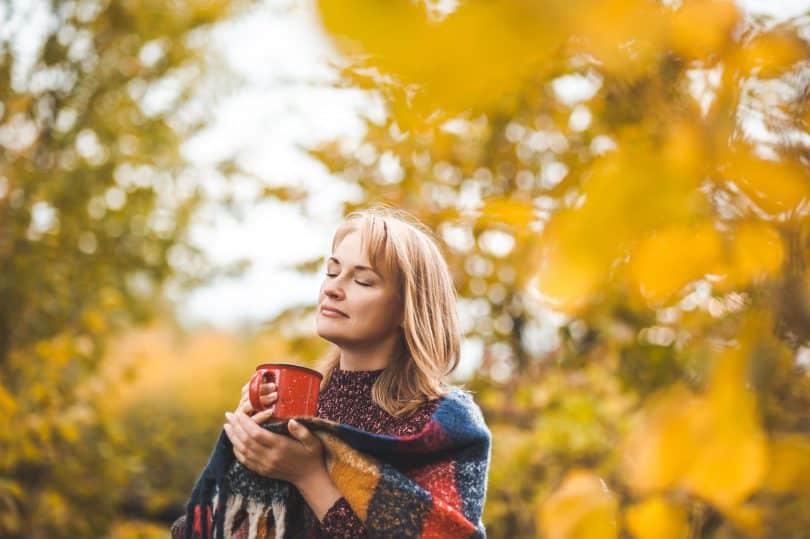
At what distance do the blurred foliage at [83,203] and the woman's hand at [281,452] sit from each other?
2331 mm

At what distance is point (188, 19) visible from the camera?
4.40 metres

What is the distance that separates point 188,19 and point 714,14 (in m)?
4.39

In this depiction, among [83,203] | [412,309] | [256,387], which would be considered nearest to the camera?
[256,387]

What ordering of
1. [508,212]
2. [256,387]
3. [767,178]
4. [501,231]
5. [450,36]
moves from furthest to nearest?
[501,231] < [256,387] < [508,212] < [767,178] < [450,36]

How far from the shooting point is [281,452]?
1.19 metres

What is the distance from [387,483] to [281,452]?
0.58ft

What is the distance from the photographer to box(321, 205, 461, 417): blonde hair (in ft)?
4.47

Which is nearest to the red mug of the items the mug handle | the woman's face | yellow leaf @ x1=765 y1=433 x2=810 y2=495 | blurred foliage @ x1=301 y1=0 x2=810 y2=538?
the mug handle

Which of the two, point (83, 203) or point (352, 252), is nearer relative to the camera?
point (352, 252)

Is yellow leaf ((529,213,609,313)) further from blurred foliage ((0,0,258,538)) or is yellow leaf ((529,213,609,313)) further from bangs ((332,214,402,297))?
blurred foliage ((0,0,258,538))

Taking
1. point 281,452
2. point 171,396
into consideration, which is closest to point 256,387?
point 281,452

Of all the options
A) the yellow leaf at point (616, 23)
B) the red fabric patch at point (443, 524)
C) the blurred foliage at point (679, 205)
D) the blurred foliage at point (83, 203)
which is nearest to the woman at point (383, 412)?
the red fabric patch at point (443, 524)

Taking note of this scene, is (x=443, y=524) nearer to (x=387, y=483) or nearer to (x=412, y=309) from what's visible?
(x=387, y=483)

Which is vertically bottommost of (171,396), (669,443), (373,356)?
(171,396)
